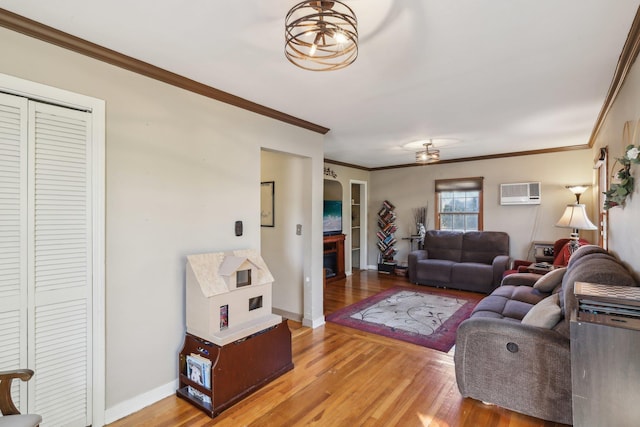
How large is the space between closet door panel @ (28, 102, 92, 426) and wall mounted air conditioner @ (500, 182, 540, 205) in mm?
5999

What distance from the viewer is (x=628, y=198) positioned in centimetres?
220

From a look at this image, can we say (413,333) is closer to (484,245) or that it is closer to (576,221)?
(576,221)

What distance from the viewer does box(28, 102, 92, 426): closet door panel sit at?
1797 mm

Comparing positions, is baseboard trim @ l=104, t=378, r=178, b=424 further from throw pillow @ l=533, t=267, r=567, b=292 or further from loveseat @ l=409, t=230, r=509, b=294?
loveseat @ l=409, t=230, r=509, b=294

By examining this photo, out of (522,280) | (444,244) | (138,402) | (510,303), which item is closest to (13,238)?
(138,402)

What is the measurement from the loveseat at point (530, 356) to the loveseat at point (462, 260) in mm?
2886

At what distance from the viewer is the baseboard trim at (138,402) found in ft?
6.79

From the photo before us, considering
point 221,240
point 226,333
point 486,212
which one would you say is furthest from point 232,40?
point 486,212

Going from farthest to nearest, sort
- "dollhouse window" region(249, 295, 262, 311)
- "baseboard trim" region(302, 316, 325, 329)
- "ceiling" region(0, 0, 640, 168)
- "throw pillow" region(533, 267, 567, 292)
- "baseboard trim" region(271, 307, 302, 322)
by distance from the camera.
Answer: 1. "baseboard trim" region(271, 307, 302, 322)
2. "baseboard trim" region(302, 316, 325, 329)
3. "throw pillow" region(533, 267, 567, 292)
4. "dollhouse window" region(249, 295, 262, 311)
5. "ceiling" region(0, 0, 640, 168)

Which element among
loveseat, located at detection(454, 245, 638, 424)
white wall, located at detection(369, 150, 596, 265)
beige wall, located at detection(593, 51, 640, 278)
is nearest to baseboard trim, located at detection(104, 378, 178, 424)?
loveseat, located at detection(454, 245, 638, 424)

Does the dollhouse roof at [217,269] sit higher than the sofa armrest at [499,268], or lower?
higher

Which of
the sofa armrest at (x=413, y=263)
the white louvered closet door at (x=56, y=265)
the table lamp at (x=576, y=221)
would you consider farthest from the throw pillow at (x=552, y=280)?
the white louvered closet door at (x=56, y=265)

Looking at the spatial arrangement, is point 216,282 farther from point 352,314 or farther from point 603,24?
point 603,24

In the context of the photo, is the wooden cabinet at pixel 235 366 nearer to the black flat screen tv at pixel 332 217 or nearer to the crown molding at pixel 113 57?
the crown molding at pixel 113 57
